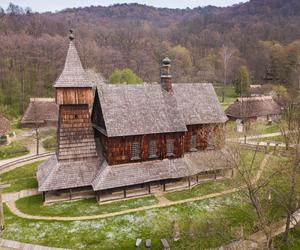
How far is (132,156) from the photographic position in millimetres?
24172

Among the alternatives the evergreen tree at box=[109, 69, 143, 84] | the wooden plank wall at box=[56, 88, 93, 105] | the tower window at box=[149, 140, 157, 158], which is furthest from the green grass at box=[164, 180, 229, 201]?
the evergreen tree at box=[109, 69, 143, 84]

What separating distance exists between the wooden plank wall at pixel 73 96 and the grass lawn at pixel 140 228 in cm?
891

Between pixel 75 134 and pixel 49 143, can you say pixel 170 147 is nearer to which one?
pixel 75 134

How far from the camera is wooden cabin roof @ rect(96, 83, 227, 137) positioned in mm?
23844

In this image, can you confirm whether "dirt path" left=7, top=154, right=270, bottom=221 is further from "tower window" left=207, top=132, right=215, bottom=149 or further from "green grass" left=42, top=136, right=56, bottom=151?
"green grass" left=42, top=136, right=56, bottom=151

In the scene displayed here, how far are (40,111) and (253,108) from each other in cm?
3239

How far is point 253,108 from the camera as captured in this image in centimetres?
4750

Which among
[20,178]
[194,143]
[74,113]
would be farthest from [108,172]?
[20,178]

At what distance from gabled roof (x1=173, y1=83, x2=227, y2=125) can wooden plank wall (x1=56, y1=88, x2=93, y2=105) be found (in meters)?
8.07

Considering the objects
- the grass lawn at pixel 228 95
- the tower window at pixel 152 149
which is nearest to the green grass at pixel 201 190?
the tower window at pixel 152 149

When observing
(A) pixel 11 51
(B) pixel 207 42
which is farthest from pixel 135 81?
(B) pixel 207 42

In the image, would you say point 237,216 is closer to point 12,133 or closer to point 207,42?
point 12,133

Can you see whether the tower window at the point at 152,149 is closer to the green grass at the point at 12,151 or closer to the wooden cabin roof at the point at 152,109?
the wooden cabin roof at the point at 152,109

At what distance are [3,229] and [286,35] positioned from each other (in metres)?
97.1
